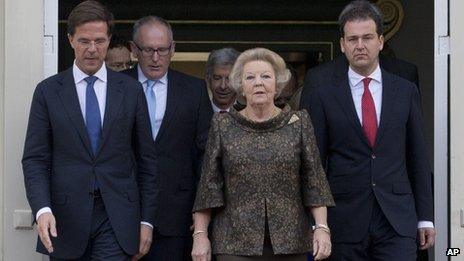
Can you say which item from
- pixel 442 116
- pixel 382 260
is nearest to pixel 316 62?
pixel 442 116

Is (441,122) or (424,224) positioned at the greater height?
(441,122)

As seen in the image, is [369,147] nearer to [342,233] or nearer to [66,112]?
[342,233]

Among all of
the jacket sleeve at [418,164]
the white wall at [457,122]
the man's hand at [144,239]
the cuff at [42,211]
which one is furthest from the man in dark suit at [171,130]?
the white wall at [457,122]

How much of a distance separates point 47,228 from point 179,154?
1089mm

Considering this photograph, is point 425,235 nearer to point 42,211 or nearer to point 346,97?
point 346,97

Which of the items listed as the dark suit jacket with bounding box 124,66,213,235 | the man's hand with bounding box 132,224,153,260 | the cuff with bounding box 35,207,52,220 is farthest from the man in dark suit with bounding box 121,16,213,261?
the cuff with bounding box 35,207,52,220

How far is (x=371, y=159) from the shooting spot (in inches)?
225

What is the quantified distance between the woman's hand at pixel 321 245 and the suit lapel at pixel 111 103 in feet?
3.38

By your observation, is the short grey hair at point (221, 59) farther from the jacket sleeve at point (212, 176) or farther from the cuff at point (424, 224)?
the cuff at point (424, 224)

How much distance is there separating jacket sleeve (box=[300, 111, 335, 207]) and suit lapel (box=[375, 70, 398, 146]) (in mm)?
434

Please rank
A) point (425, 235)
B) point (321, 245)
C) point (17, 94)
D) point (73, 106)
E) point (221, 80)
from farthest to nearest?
1. point (221, 80)
2. point (17, 94)
3. point (425, 235)
4. point (73, 106)
5. point (321, 245)

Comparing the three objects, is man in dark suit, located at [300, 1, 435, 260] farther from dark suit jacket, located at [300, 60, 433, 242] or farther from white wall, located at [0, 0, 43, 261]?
white wall, located at [0, 0, 43, 261]

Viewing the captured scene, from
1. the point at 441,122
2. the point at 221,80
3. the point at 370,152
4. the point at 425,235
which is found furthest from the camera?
the point at 221,80

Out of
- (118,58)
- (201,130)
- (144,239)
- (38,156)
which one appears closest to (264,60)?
(201,130)
